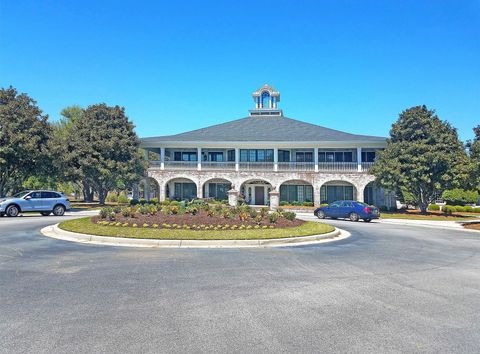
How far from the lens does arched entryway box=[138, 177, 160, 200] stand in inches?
1576

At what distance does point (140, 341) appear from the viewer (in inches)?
166

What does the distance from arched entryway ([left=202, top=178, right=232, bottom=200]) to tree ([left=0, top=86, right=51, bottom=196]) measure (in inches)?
654

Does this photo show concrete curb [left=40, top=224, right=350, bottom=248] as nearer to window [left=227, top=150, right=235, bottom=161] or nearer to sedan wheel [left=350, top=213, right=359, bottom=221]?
sedan wheel [left=350, top=213, right=359, bottom=221]

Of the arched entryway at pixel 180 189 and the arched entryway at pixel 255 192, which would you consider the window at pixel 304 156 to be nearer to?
the arched entryway at pixel 255 192

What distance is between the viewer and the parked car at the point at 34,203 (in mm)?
21766

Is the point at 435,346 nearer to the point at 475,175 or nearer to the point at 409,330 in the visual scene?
the point at 409,330

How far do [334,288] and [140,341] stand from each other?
390 cm

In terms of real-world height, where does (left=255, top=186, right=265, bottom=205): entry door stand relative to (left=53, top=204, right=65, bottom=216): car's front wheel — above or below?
above

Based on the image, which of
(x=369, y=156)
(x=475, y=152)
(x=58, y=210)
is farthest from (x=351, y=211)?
(x=58, y=210)

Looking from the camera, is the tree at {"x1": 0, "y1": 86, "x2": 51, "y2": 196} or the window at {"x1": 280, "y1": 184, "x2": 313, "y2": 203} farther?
the window at {"x1": 280, "y1": 184, "x2": 313, "y2": 203}

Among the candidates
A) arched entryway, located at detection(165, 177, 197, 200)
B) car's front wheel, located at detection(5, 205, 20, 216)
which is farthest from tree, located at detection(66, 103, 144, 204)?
car's front wheel, located at detection(5, 205, 20, 216)

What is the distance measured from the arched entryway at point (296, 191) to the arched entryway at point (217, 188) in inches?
245

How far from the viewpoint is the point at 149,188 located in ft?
133

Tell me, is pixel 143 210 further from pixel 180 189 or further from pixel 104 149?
pixel 180 189
